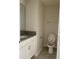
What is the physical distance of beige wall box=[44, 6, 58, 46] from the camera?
207 inches

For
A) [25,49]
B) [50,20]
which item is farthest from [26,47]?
[50,20]

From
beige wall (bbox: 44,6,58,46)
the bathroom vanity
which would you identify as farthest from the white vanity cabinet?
beige wall (bbox: 44,6,58,46)

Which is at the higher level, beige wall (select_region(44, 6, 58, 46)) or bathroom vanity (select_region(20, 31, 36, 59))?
beige wall (select_region(44, 6, 58, 46))

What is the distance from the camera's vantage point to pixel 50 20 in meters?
5.32

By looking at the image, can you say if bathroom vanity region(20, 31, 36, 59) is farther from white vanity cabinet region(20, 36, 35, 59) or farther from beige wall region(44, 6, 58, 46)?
beige wall region(44, 6, 58, 46)

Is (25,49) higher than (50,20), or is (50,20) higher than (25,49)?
(50,20)

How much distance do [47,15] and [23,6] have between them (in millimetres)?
2131

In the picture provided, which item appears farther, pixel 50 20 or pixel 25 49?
pixel 50 20

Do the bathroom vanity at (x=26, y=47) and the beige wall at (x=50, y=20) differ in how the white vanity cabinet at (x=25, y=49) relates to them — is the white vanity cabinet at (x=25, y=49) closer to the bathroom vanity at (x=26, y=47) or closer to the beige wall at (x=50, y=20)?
the bathroom vanity at (x=26, y=47)

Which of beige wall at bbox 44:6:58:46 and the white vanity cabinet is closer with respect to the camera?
the white vanity cabinet

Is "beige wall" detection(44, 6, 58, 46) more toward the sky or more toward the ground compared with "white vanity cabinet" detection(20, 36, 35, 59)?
more toward the sky

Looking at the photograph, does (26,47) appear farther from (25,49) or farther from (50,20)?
(50,20)
